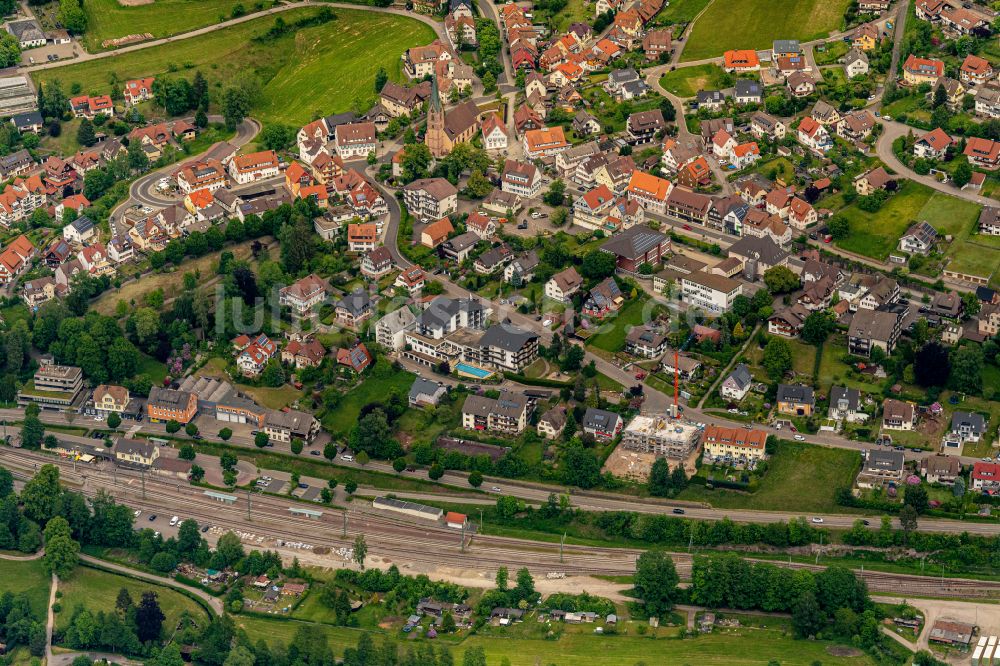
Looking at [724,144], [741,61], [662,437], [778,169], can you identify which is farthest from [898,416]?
[741,61]

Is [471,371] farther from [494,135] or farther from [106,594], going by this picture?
[494,135]

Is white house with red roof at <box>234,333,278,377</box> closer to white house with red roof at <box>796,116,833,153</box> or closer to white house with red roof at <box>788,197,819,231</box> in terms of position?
white house with red roof at <box>788,197,819,231</box>

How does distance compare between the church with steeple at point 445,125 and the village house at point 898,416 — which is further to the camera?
the church with steeple at point 445,125

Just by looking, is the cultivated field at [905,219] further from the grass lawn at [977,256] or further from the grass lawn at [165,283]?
the grass lawn at [165,283]

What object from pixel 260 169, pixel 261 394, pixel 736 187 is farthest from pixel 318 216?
pixel 736 187

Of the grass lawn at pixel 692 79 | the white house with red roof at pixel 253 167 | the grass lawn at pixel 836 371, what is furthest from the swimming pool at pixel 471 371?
the grass lawn at pixel 692 79

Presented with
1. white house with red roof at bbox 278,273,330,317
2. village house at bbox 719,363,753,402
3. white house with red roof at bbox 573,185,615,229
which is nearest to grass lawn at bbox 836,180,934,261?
village house at bbox 719,363,753,402
